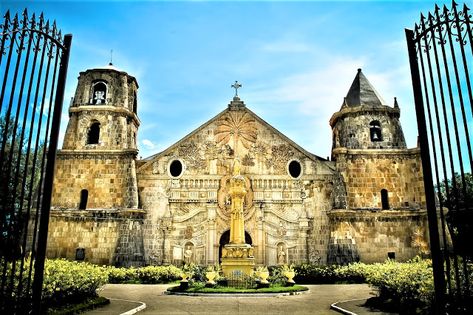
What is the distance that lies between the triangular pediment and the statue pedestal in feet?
22.3

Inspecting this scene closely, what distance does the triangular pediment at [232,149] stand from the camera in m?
21.7

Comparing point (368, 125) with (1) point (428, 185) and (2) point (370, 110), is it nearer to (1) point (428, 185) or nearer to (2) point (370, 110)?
(2) point (370, 110)

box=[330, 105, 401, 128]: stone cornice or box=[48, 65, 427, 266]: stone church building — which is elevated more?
box=[330, 105, 401, 128]: stone cornice

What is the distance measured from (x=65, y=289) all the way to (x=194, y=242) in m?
11.9

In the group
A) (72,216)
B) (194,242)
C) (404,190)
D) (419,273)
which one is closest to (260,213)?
(194,242)

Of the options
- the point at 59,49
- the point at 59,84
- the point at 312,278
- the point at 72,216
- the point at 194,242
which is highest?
the point at 59,49

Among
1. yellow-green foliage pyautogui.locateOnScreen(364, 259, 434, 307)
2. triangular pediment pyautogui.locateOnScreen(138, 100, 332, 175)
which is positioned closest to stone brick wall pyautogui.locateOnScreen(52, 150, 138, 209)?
triangular pediment pyautogui.locateOnScreen(138, 100, 332, 175)

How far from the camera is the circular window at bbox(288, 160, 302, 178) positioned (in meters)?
21.9

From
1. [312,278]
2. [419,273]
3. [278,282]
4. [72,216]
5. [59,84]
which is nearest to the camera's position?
[59,84]

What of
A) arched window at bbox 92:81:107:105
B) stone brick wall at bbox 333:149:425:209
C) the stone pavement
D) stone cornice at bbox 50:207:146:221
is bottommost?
the stone pavement

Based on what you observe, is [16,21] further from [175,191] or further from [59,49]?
[175,191]

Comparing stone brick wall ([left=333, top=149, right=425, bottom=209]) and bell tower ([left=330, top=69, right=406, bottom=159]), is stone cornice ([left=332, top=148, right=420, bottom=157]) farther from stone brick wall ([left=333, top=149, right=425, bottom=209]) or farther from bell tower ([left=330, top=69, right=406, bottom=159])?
bell tower ([left=330, top=69, right=406, bottom=159])

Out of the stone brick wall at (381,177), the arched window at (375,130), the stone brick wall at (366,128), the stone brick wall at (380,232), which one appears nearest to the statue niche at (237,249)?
the stone brick wall at (380,232)

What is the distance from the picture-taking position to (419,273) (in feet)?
29.8
